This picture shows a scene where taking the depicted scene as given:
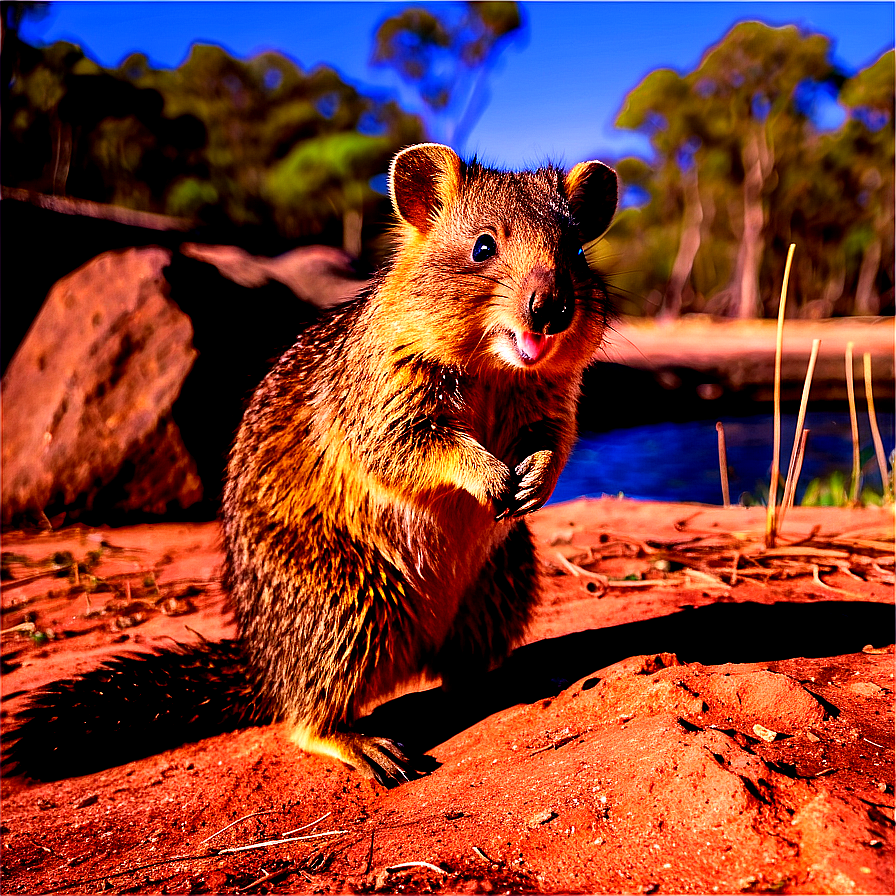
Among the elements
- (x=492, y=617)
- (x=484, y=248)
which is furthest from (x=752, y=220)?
(x=484, y=248)

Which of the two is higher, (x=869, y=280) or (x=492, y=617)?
(x=869, y=280)

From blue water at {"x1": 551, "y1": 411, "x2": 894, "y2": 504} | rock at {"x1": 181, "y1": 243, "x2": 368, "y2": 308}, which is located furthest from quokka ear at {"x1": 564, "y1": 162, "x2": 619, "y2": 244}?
rock at {"x1": 181, "y1": 243, "x2": 368, "y2": 308}

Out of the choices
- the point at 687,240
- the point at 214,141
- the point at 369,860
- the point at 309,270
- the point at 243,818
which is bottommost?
the point at 243,818

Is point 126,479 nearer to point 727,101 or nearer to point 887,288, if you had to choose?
point 727,101

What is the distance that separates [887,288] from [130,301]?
142 feet

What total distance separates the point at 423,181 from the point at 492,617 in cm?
181

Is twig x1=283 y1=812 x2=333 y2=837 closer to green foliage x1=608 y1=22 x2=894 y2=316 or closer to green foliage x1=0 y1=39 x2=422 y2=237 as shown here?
green foliage x1=0 y1=39 x2=422 y2=237

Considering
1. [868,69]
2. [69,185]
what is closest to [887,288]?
[868,69]

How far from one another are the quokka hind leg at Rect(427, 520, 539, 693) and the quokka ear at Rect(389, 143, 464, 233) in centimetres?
136

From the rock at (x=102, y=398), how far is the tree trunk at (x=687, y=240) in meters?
32.5

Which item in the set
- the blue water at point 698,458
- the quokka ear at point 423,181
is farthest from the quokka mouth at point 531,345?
the blue water at point 698,458

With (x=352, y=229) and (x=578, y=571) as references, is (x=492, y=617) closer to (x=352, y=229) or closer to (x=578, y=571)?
(x=578, y=571)

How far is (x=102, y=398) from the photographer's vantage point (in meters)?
7.20

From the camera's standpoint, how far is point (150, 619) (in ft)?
15.5
